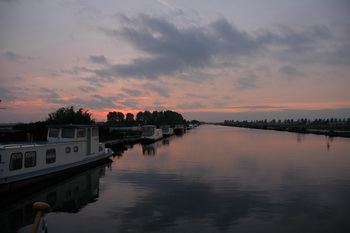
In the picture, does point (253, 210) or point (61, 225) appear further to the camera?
point (253, 210)

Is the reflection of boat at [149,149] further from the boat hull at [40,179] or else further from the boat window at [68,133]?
the boat window at [68,133]

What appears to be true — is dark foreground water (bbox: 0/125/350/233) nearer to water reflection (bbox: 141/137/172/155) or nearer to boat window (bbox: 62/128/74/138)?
boat window (bbox: 62/128/74/138)

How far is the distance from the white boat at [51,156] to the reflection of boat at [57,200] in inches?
54.6

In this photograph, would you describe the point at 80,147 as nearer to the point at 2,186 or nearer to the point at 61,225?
the point at 2,186

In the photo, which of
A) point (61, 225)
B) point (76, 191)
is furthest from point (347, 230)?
point (76, 191)

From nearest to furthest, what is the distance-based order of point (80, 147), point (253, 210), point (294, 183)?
point (253, 210), point (294, 183), point (80, 147)

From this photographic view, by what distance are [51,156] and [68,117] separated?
38345 mm

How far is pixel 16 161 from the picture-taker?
2150 centimetres

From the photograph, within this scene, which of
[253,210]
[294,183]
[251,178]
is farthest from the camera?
[251,178]

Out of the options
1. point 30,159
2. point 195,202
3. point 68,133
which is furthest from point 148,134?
point 195,202

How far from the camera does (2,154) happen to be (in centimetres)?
2031

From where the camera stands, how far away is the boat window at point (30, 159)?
22562 millimetres

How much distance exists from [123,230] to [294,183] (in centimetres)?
1829

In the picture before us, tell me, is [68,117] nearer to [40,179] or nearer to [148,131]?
[148,131]
